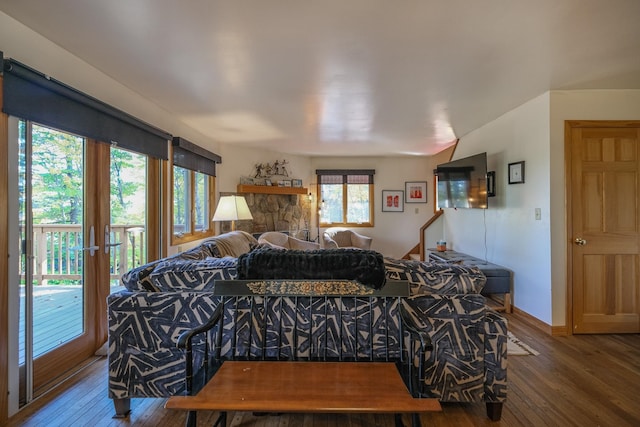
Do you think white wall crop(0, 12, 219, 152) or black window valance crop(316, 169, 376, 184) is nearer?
white wall crop(0, 12, 219, 152)

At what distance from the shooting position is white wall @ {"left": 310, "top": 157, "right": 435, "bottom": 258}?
707 cm

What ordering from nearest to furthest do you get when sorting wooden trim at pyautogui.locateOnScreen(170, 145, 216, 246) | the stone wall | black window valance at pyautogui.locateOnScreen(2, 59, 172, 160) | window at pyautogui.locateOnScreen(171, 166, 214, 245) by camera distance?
black window valance at pyautogui.locateOnScreen(2, 59, 172, 160)
wooden trim at pyautogui.locateOnScreen(170, 145, 216, 246)
window at pyautogui.locateOnScreen(171, 166, 214, 245)
the stone wall

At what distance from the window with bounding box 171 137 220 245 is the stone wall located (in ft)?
2.36

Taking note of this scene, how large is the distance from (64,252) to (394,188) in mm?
5980

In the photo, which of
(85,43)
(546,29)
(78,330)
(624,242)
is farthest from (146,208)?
(624,242)

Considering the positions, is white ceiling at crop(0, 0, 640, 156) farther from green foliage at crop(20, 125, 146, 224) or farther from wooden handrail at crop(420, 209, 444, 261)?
wooden handrail at crop(420, 209, 444, 261)

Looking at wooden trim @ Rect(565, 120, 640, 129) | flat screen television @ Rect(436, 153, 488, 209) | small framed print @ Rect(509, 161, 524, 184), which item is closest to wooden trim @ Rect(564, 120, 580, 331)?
wooden trim @ Rect(565, 120, 640, 129)

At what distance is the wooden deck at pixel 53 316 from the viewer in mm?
2115

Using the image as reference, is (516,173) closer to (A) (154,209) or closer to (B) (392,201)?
(B) (392,201)

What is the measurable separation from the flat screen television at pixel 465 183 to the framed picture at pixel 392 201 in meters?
1.81

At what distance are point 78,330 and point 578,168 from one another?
15.1 ft

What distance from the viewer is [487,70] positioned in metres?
2.56

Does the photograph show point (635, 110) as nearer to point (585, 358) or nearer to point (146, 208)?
point (585, 358)

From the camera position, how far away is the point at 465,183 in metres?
4.40
